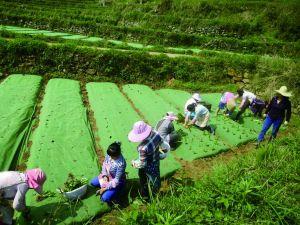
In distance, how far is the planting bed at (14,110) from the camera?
6.40 metres

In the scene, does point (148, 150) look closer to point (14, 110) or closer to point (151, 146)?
point (151, 146)

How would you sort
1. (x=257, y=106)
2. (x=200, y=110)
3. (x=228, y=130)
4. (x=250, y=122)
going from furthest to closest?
(x=257, y=106)
(x=250, y=122)
(x=228, y=130)
(x=200, y=110)

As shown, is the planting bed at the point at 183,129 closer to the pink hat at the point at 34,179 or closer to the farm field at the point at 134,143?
the farm field at the point at 134,143

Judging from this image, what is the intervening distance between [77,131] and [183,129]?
3.07m

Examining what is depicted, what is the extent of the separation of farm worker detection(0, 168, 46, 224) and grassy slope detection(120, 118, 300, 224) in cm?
154

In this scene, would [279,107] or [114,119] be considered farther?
[114,119]

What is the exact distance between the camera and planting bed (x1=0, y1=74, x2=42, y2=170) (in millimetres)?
6398

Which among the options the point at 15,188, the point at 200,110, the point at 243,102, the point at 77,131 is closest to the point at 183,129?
the point at 200,110

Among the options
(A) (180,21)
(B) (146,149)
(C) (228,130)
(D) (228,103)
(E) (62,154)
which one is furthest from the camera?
(A) (180,21)

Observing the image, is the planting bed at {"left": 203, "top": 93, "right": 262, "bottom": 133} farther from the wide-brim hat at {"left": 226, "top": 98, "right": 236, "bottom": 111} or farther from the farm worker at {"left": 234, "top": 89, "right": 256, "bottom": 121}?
the wide-brim hat at {"left": 226, "top": 98, "right": 236, "bottom": 111}

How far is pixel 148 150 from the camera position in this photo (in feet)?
16.5

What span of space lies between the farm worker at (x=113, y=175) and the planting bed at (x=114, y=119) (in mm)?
877

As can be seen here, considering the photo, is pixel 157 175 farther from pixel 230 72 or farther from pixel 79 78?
pixel 230 72

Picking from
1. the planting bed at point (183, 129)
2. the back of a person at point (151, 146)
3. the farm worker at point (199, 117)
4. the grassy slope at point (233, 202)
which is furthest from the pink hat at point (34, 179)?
the farm worker at point (199, 117)
